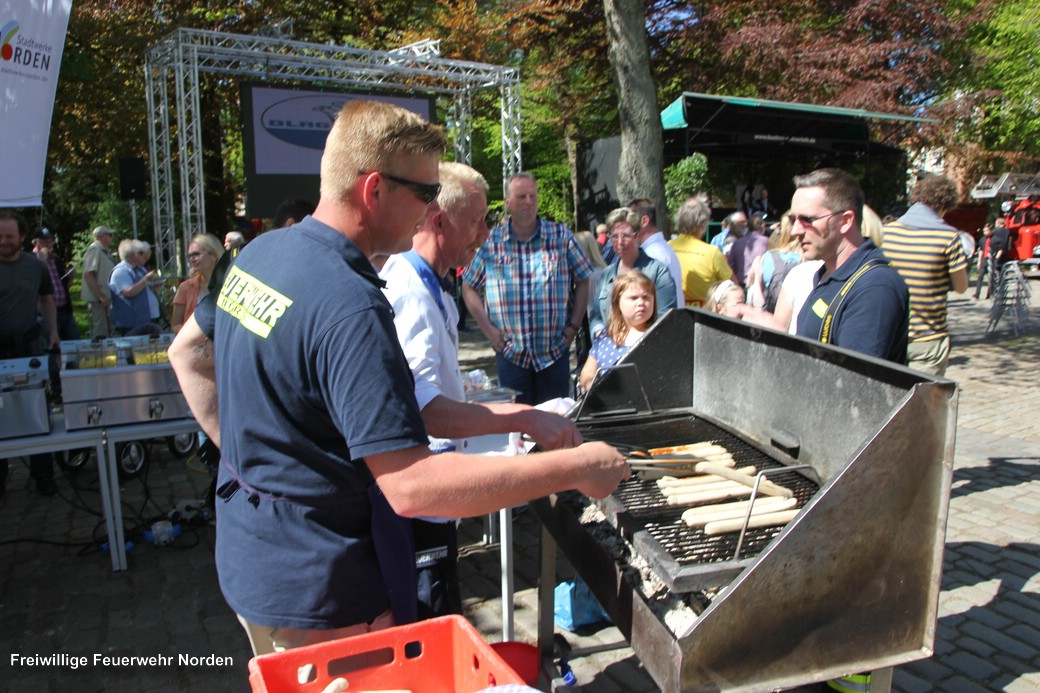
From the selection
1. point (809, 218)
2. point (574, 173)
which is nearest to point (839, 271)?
point (809, 218)

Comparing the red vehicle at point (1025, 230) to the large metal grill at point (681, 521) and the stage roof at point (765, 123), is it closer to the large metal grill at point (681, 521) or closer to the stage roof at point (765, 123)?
the stage roof at point (765, 123)

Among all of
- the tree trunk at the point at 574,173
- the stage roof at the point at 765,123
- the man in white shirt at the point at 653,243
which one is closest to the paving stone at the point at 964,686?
the man in white shirt at the point at 653,243

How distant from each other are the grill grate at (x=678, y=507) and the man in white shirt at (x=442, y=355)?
0.89 feet

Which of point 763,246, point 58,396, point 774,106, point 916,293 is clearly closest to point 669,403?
point 916,293

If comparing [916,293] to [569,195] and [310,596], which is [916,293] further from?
[569,195]

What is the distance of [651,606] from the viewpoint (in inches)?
73.1

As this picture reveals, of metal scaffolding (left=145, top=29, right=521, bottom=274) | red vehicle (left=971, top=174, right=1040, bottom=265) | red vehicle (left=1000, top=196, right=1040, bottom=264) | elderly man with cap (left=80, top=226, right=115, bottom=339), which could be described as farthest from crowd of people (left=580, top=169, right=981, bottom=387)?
red vehicle (left=1000, top=196, right=1040, bottom=264)

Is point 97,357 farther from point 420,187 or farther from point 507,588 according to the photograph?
point 420,187

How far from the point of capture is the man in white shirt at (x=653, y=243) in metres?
5.48

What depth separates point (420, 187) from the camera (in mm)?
Result: 1662

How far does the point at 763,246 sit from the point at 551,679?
7391mm

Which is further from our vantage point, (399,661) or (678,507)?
(678,507)

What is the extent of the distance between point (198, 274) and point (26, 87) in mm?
2508

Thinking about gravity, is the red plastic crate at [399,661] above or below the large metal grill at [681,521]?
below
